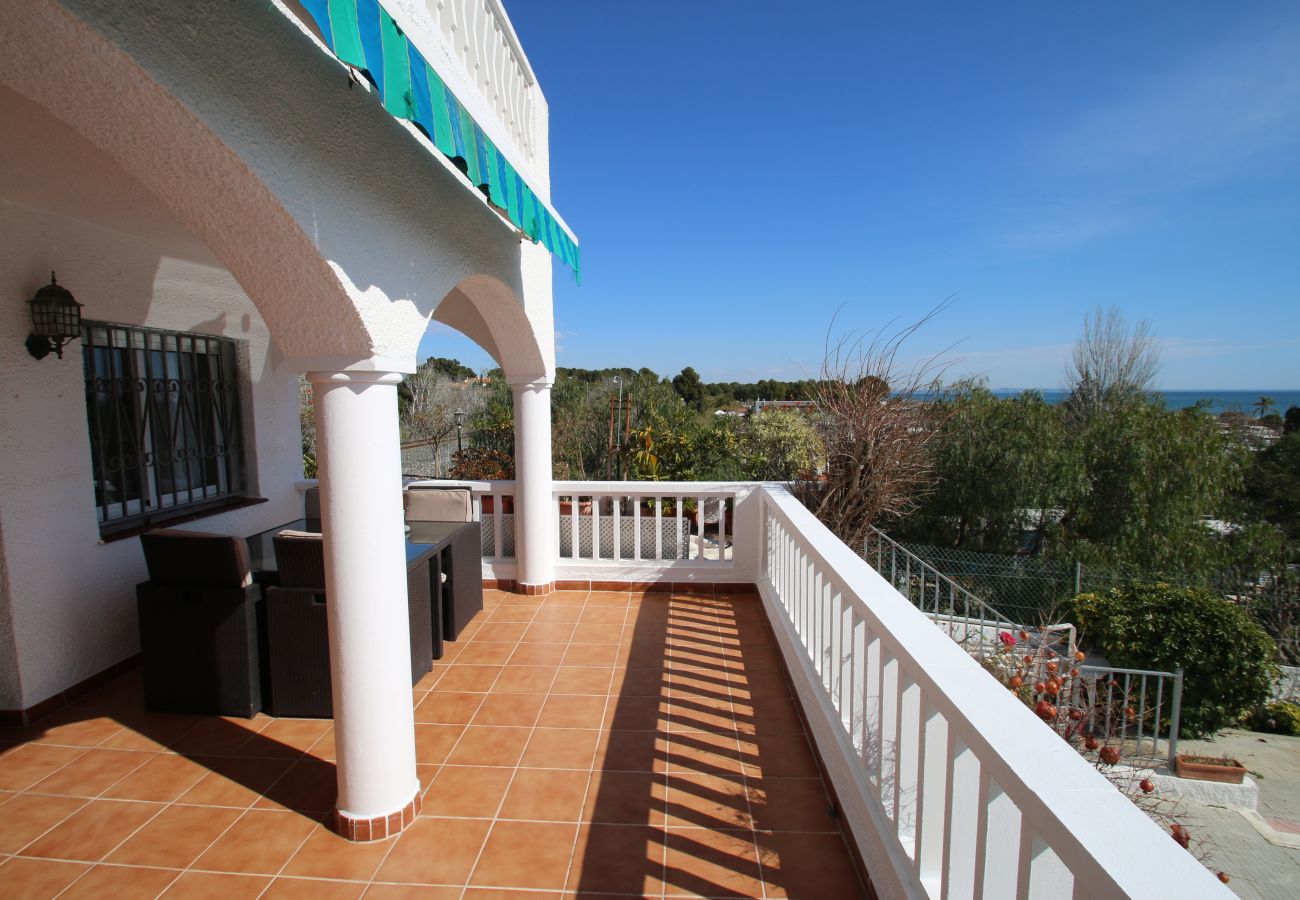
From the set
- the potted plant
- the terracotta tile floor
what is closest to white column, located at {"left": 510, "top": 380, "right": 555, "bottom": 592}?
the terracotta tile floor

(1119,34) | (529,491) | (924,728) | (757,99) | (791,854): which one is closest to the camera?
(924,728)

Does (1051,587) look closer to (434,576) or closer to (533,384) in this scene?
(533,384)

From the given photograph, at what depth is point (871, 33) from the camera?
948cm

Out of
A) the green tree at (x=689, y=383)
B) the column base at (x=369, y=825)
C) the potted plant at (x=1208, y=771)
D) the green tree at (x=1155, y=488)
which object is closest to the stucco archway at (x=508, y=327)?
the column base at (x=369, y=825)

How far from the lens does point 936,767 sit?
6.88 ft

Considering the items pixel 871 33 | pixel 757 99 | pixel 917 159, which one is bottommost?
pixel 871 33

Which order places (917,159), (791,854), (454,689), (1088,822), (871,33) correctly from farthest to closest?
(917,159) < (871,33) < (454,689) < (791,854) < (1088,822)

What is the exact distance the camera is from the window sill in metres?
4.67

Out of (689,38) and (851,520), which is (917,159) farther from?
(851,520)

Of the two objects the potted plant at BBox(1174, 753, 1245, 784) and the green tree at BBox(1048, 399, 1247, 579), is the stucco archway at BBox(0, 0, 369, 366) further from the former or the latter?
the green tree at BBox(1048, 399, 1247, 579)

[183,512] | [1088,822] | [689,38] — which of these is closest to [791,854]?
[1088,822]

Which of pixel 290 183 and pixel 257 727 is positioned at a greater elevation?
pixel 290 183

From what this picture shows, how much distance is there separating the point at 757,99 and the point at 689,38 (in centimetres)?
421

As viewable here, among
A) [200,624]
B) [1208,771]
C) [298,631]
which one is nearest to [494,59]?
[298,631]
